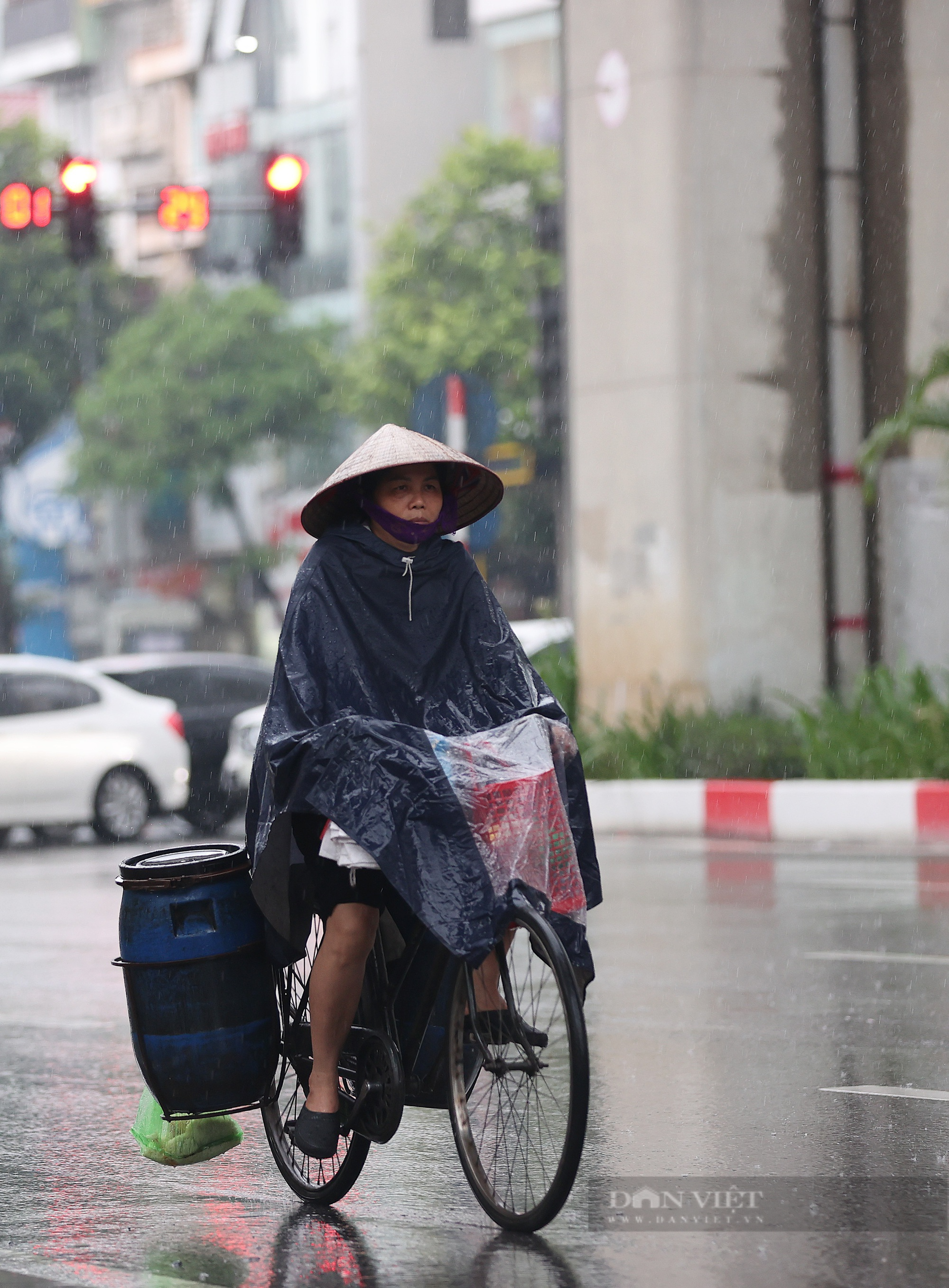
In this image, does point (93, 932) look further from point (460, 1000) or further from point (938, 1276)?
point (938, 1276)

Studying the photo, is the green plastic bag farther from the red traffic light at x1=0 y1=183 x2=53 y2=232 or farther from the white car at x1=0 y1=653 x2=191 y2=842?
the red traffic light at x1=0 y1=183 x2=53 y2=232

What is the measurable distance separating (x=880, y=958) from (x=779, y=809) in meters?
5.31

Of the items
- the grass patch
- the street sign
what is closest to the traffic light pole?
the street sign

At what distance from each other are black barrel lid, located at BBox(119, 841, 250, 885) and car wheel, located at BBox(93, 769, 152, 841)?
38.3 ft

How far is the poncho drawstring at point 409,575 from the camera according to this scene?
4566 millimetres

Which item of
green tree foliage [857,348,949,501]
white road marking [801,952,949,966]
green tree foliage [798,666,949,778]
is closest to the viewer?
white road marking [801,952,949,966]

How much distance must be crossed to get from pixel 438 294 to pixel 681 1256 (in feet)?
128

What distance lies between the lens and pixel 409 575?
4.57 metres

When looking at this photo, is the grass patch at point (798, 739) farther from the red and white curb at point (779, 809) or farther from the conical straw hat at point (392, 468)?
the conical straw hat at point (392, 468)

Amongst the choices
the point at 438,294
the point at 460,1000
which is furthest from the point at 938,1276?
the point at 438,294

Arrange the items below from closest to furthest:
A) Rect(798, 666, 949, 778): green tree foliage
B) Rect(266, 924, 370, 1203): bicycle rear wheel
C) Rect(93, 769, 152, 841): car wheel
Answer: Rect(266, 924, 370, 1203): bicycle rear wheel, Rect(798, 666, 949, 778): green tree foliage, Rect(93, 769, 152, 841): car wheel

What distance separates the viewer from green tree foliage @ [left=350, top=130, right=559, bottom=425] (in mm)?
41188

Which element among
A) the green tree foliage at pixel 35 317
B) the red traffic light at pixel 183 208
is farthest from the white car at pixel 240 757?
the green tree foliage at pixel 35 317

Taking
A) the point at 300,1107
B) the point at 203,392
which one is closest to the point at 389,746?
the point at 300,1107
